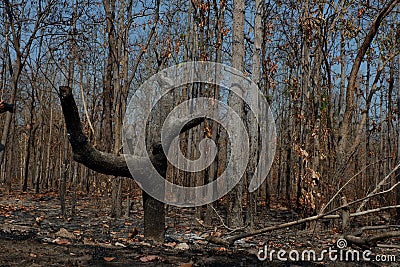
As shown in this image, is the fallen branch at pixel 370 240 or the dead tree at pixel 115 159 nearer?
the fallen branch at pixel 370 240

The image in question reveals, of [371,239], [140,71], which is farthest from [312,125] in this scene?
[140,71]

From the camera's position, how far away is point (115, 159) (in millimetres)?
5758

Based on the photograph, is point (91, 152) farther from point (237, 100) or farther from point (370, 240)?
point (237, 100)

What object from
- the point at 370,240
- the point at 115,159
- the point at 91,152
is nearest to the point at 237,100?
the point at 115,159

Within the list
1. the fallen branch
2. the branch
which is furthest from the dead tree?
the fallen branch

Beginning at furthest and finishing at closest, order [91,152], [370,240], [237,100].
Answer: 1. [237,100]
2. [91,152]
3. [370,240]

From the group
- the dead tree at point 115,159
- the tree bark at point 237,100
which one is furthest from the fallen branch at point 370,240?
the tree bark at point 237,100

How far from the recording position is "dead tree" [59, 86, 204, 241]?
5121mm

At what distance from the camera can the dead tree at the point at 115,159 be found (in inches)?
202

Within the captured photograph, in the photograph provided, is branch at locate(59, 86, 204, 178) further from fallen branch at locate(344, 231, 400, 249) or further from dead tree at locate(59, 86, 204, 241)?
fallen branch at locate(344, 231, 400, 249)

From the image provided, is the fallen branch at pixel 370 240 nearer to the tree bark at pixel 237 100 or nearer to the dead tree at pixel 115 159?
the dead tree at pixel 115 159

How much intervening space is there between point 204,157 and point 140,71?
11167 millimetres

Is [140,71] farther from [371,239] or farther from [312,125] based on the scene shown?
[371,239]

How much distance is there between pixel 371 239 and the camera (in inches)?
124
